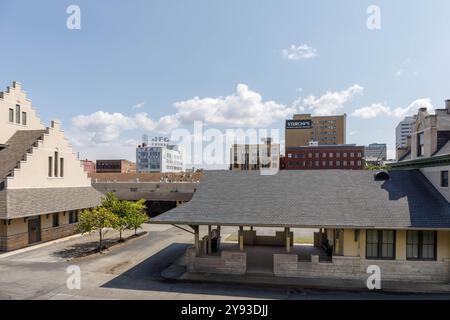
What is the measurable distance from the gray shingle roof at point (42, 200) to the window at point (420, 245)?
2731 cm

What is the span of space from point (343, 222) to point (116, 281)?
527 inches

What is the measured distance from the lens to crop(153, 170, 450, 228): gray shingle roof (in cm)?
1759

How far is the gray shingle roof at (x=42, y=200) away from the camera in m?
23.9

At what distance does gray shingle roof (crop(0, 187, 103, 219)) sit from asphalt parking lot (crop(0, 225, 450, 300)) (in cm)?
321

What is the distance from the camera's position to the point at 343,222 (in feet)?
57.0

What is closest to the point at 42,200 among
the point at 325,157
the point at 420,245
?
the point at 420,245

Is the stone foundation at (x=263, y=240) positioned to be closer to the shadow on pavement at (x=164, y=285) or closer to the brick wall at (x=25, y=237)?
the shadow on pavement at (x=164, y=285)

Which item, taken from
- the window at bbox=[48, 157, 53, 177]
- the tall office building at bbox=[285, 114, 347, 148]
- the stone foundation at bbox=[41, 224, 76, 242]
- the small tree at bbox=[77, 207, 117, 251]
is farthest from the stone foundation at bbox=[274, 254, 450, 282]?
the tall office building at bbox=[285, 114, 347, 148]

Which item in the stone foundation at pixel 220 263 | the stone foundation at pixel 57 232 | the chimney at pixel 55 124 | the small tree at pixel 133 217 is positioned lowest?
the stone foundation at pixel 57 232

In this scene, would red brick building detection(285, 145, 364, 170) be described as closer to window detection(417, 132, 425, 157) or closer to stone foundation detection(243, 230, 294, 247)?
stone foundation detection(243, 230, 294, 247)

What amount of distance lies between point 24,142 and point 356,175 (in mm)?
30288

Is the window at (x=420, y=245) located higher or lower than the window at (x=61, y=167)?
lower

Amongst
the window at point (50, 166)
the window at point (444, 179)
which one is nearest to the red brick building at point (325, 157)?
the window at point (50, 166)

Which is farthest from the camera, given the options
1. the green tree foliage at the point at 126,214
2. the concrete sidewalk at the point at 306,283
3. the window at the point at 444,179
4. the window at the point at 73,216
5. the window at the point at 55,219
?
the window at the point at 73,216
